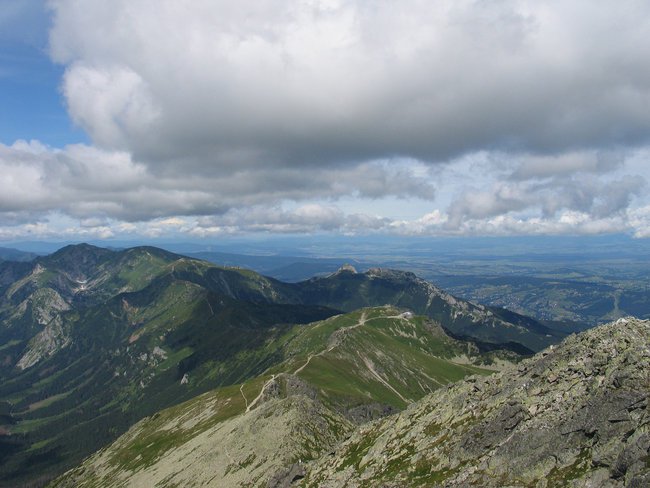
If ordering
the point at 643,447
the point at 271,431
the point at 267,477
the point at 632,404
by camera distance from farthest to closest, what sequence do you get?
the point at 271,431
the point at 267,477
the point at 632,404
the point at 643,447

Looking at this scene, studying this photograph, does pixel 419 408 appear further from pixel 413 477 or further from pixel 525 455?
pixel 525 455

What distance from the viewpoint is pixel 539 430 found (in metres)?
54.8

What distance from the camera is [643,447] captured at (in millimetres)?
42281

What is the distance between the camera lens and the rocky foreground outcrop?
153ft

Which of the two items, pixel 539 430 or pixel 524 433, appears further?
pixel 524 433

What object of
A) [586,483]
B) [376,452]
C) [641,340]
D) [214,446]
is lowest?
[214,446]

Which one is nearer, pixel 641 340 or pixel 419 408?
pixel 641 340

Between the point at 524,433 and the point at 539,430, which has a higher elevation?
the point at 539,430

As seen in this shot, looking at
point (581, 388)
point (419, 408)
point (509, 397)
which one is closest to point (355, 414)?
point (419, 408)

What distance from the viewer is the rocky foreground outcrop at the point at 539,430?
4675cm

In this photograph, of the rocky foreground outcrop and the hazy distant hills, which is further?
the hazy distant hills

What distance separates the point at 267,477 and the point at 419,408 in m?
43.8

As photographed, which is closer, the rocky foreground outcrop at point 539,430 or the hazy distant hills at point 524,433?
the rocky foreground outcrop at point 539,430

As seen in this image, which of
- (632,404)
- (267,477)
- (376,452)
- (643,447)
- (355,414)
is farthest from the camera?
(355,414)
